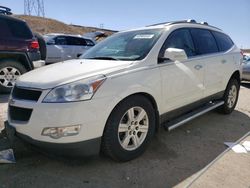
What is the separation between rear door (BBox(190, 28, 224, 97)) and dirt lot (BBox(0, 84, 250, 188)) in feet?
3.13

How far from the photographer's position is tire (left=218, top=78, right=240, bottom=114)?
5.59m

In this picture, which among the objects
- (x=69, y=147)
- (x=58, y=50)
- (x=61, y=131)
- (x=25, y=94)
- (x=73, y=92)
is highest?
(x=73, y=92)

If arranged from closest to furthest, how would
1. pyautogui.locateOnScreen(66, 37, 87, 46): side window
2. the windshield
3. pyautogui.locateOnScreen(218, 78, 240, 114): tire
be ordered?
the windshield
pyautogui.locateOnScreen(218, 78, 240, 114): tire
pyautogui.locateOnScreen(66, 37, 87, 46): side window

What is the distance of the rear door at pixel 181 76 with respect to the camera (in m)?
3.83

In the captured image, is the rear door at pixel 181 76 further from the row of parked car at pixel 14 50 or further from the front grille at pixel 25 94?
the row of parked car at pixel 14 50

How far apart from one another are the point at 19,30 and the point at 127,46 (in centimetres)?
418

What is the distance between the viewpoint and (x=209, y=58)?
482cm

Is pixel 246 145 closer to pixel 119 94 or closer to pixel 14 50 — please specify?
pixel 119 94

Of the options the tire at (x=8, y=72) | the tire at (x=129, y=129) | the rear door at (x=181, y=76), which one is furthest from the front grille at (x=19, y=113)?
the tire at (x=8, y=72)

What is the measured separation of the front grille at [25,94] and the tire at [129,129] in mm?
805

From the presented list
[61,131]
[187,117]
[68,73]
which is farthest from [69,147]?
[187,117]

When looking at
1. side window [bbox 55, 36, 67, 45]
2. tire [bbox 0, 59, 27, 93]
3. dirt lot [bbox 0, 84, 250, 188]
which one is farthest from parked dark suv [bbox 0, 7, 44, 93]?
side window [bbox 55, 36, 67, 45]

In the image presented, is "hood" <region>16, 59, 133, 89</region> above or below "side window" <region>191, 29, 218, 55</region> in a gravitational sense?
below

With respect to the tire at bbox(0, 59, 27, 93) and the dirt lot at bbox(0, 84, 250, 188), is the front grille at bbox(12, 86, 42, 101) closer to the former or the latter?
the dirt lot at bbox(0, 84, 250, 188)
